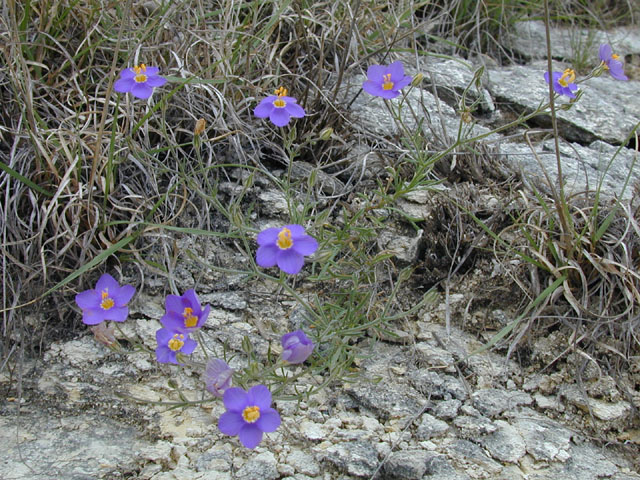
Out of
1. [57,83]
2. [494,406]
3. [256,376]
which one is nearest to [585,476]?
[494,406]

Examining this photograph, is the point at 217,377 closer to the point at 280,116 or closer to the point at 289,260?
the point at 289,260

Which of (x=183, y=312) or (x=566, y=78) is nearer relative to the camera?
(x=183, y=312)

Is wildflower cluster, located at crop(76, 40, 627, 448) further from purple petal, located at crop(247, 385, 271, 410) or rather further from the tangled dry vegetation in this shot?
the tangled dry vegetation

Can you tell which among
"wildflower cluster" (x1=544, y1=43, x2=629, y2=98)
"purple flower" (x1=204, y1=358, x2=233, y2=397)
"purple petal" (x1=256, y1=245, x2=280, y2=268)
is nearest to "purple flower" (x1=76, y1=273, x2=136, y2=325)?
"purple flower" (x1=204, y1=358, x2=233, y2=397)

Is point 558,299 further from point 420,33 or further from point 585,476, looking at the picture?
point 420,33

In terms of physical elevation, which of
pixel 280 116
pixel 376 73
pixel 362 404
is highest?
pixel 376 73

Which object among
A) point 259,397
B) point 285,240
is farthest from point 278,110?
point 259,397
